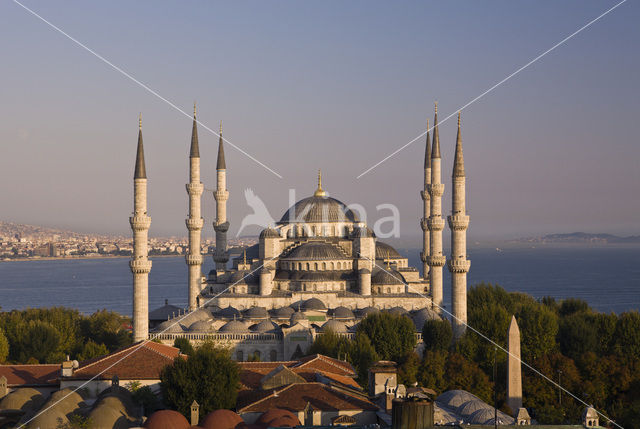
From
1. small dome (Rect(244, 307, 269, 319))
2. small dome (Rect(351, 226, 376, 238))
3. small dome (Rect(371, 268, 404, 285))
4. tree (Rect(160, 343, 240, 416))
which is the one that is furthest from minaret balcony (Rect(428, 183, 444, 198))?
tree (Rect(160, 343, 240, 416))

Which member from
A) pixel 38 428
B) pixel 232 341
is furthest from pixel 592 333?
pixel 38 428

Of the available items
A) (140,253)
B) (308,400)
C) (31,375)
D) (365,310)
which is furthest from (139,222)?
(308,400)

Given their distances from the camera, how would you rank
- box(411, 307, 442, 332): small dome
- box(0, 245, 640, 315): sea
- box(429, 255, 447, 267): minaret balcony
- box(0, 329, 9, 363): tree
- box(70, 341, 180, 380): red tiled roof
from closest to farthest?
box(70, 341, 180, 380): red tiled roof
box(0, 329, 9, 363): tree
box(411, 307, 442, 332): small dome
box(429, 255, 447, 267): minaret balcony
box(0, 245, 640, 315): sea

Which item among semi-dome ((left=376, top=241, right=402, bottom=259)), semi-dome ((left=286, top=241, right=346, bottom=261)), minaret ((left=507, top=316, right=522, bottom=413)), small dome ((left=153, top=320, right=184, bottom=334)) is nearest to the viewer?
minaret ((left=507, top=316, right=522, bottom=413))

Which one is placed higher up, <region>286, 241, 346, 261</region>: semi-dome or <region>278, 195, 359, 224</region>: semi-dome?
<region>278, 195, 359, 224</region>: semi-dome

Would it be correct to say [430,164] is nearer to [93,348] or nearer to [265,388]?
[93,348]

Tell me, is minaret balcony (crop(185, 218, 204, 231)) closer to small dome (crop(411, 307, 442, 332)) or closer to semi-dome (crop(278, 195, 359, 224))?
semi-dome (crop(278, 195, 359, 224))

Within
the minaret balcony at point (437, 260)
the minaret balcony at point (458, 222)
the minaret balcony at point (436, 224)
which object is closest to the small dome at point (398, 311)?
the minaret balcony at point (437, 260)
